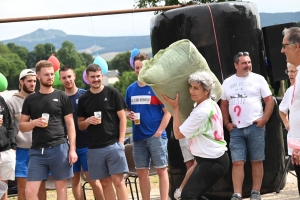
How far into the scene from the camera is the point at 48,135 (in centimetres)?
777

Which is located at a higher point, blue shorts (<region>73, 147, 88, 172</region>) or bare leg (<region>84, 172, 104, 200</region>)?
blue shorts (<region>73, 147, 88, 172</region>)

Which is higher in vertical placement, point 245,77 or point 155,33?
point 155,33

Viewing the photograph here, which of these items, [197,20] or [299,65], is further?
[197,20]

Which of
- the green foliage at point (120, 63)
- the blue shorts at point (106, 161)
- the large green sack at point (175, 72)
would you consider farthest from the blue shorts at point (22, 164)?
the green foliage at point (120, 63)

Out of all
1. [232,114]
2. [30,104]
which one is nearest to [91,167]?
[30,104]

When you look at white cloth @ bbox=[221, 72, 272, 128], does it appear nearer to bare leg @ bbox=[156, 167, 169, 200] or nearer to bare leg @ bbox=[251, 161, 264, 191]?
bare leg @ bbox=[251, 161, 264, 191]

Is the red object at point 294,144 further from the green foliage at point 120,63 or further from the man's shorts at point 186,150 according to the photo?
the green foliage at point 120,63

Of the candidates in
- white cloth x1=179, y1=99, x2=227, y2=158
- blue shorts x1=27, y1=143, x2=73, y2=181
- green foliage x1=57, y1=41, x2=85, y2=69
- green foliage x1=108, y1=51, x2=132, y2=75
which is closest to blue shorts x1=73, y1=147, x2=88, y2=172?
blue shorts x1=27, y1=143, x2=73, y2=181

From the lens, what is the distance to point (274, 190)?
9.30 m

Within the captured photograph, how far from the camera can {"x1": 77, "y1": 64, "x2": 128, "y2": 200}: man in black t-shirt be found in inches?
309

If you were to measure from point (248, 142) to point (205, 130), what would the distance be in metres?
2.35

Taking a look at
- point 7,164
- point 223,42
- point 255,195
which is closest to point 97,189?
point 7,164

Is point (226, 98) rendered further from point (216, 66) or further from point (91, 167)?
point (91, 167)

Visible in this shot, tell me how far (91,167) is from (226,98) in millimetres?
2043
